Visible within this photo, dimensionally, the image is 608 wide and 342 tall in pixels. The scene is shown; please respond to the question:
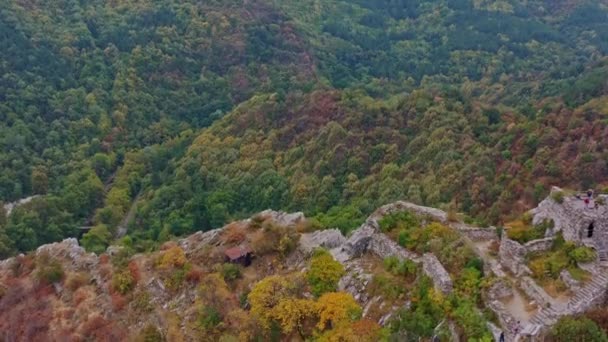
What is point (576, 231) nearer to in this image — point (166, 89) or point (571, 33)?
point (166, 89)

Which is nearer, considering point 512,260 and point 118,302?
point 512,260

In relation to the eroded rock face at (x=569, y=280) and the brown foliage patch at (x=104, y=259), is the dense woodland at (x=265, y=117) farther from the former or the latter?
the eroded rock face at (x=569, y=280)

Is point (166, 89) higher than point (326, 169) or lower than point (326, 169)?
lower

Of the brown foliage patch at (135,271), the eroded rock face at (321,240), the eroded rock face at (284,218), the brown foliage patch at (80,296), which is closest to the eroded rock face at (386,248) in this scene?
the eroded rock face at (321,240)

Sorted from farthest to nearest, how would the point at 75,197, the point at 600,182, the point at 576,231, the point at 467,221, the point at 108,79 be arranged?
1. the point at 108,79
2. the point at 75,197
3. the point at 600,182
4. the point at 467,221
5. the point at 576,231

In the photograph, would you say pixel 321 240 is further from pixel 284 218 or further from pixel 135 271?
pixel 135 271

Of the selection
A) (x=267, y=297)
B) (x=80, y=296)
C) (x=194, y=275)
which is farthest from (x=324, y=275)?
(x=80, y=296)

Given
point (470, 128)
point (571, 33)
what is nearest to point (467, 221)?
point (470, 128)

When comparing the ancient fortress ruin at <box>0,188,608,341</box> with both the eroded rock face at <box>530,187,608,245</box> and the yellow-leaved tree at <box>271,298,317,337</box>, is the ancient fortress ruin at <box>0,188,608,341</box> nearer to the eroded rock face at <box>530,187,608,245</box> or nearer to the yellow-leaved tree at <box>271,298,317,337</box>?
the eroded rock face at <box>530,187,608,245</box>
